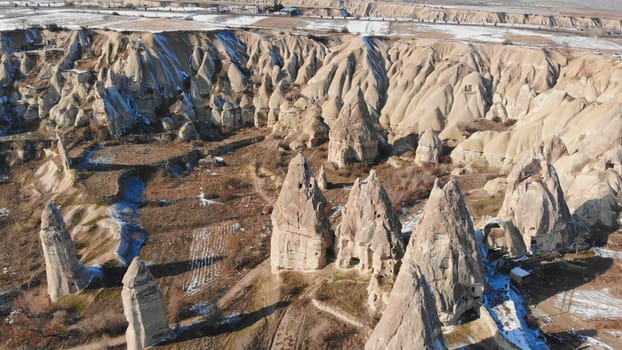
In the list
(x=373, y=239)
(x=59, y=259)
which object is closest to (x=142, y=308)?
(x=59, y=259)

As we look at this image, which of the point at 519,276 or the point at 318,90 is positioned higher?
the point at 318,90

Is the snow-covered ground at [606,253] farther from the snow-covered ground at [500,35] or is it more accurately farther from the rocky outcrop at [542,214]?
the snow-covered ground at [500,35]

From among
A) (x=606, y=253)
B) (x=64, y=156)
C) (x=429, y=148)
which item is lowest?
(x=606, y=253)

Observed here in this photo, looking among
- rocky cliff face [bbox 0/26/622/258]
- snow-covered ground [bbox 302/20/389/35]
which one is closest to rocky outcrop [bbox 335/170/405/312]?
rocky cliff face [bbox 0/26/622/258]

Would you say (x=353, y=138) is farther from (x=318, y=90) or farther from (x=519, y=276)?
(x=519, y=276)

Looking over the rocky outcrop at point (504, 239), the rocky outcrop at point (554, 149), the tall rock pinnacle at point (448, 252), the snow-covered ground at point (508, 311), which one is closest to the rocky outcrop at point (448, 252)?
the tall rock pinnacle at point (448, 252)

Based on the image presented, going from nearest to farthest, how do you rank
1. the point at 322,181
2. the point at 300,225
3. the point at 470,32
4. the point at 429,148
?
the point at 300,225 → the point at 322,181 → the point at 429,148 → the point at 470,32
